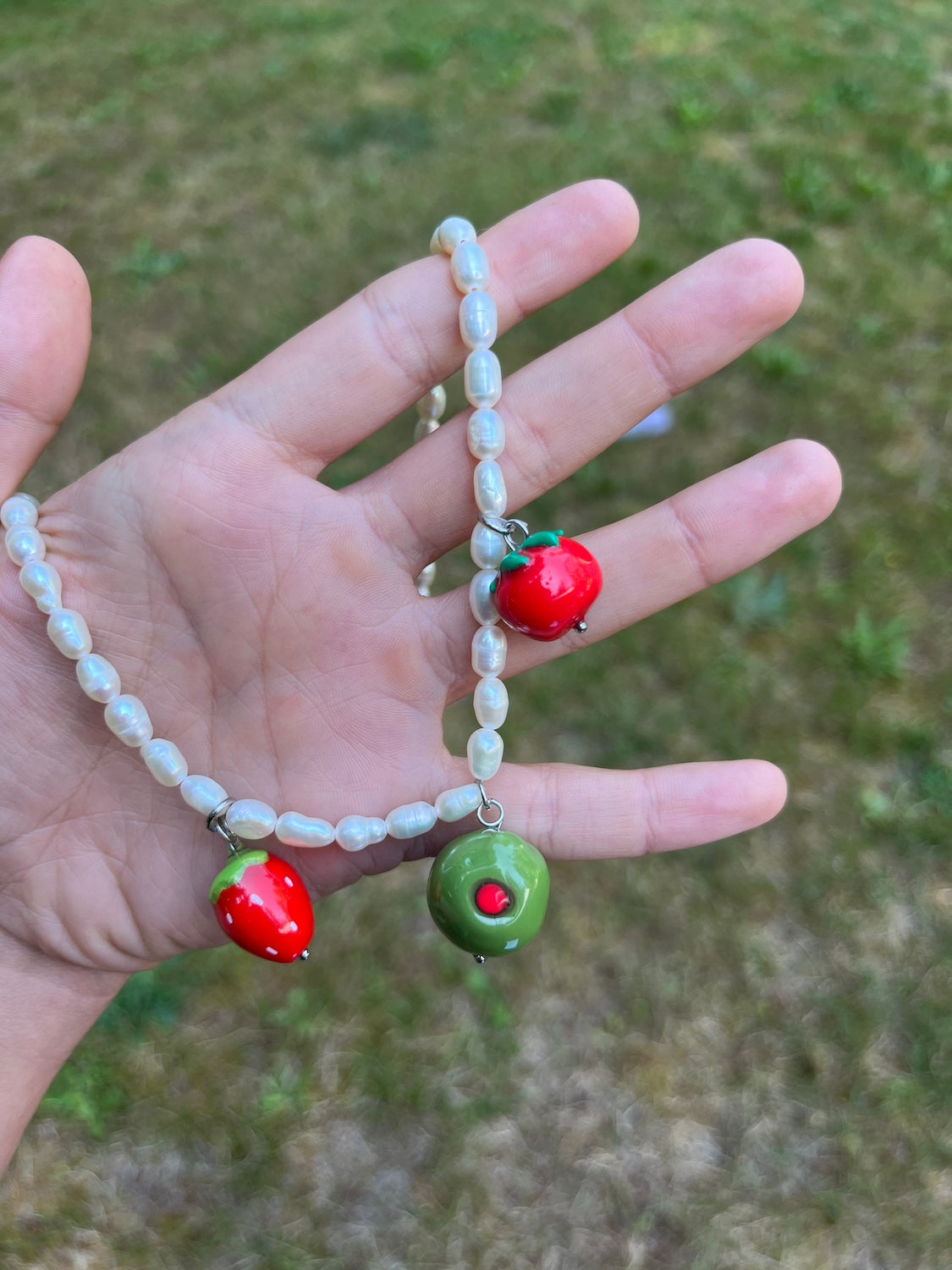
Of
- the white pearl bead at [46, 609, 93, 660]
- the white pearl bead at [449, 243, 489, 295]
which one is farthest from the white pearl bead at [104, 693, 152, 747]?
the white pearl bead at [449, 243, 489, 295]

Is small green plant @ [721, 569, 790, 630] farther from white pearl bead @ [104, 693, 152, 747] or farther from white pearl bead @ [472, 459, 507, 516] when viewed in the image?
white pearl bead @ [104, 693, 152, 747]

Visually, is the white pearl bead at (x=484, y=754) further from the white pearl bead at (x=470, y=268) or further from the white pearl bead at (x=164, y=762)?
the white pearl bead at (x=470, y=268)

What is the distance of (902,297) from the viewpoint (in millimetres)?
4465

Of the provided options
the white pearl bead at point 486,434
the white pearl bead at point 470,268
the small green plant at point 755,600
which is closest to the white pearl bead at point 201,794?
the white pearl bead at point 486,434

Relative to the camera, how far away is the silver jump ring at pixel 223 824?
2277 millimetres

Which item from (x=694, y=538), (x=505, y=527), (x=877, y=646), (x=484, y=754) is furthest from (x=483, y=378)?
(x=877, y=646)

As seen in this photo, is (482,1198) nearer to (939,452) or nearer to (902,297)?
(939,452)

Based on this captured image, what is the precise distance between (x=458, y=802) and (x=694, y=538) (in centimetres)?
83

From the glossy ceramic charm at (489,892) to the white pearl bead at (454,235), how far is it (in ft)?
4.58

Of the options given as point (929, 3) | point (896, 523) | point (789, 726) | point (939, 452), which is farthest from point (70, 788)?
point (929, 3)

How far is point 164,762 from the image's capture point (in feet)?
7.52

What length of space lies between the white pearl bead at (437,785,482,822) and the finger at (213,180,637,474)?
86cm

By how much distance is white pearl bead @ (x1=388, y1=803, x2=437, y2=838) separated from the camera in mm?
2264

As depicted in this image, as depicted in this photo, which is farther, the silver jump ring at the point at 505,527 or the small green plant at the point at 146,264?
the small green plant at the point at 146,264
